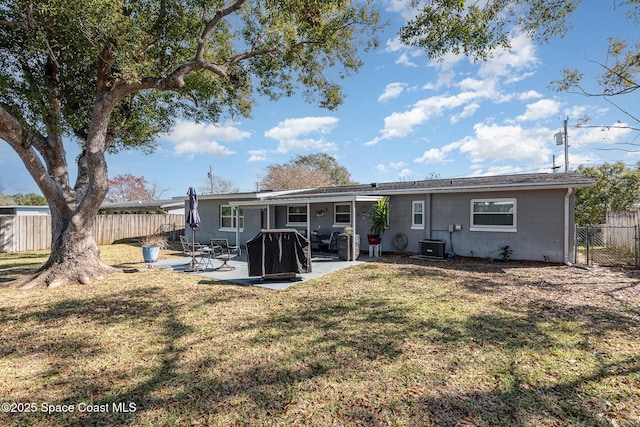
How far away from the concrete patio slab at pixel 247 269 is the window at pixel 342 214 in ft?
6.09

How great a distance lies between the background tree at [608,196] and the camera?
17.6m

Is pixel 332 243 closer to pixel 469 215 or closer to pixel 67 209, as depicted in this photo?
pixel 469 215

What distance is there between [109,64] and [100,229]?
44.5 feet

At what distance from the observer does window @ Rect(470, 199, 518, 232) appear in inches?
407

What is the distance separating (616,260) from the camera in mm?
9742

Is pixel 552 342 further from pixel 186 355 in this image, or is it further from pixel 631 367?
pixel 186 355

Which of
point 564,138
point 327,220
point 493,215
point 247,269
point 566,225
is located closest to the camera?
point 247,269

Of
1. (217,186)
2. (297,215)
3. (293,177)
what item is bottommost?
(297,215)

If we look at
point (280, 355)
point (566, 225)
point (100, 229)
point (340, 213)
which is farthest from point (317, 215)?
point (100, 229)

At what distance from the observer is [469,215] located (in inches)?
436

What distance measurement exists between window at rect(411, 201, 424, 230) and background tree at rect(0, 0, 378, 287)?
5281 millimetres

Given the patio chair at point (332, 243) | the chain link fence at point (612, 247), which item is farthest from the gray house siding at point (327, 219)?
the chain link fence at point (612, 247)

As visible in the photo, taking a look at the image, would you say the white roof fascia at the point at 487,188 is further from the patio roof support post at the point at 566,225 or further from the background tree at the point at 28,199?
the background tree at the point at 28,199

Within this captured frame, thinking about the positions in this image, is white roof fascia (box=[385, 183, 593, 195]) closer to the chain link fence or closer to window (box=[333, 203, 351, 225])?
the chain link fence
